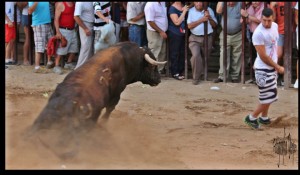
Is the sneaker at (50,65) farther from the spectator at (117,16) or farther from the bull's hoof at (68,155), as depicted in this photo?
the bull's hoof at (68,155)

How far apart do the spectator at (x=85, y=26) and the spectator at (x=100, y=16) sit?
6.6 inches

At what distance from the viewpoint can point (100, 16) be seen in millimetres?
12508

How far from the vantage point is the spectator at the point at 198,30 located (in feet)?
A: 40.7

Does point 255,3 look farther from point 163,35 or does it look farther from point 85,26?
point 85,26

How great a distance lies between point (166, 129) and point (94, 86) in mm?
2308

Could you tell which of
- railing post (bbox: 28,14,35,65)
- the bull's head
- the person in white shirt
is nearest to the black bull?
the bull's head

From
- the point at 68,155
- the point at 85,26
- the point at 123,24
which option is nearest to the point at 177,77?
the point at 123,24

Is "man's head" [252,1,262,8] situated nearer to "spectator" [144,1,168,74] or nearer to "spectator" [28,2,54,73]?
"spectator" [144,1,168,74]

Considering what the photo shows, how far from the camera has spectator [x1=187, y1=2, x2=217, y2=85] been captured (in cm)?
1241

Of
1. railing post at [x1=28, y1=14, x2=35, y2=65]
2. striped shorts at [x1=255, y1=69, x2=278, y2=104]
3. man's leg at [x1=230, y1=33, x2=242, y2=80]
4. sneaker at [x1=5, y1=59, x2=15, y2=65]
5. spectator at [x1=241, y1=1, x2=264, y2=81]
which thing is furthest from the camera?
sneaker at [x1=5, y1=59, x2=15, y2=65]

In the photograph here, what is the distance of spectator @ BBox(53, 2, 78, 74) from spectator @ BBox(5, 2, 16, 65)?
1.16m

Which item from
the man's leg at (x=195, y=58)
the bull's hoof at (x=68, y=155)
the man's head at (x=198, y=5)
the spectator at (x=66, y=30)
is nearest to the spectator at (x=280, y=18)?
the man's head at (x=198, y=5)

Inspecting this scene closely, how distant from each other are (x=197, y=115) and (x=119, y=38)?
3772 mm
